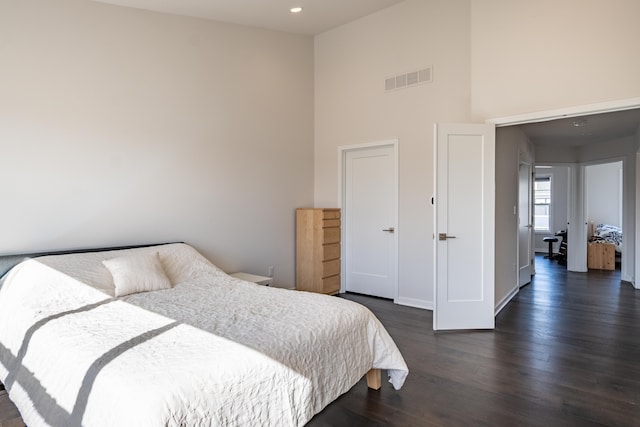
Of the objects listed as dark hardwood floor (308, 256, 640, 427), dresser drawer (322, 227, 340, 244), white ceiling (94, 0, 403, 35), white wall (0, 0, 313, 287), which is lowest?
dark hardwood floor (308, 256, 640, 427)

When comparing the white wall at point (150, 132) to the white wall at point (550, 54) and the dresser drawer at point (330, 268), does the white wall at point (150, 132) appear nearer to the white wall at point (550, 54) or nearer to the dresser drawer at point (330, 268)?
the dresser drawer at point (330, 268)

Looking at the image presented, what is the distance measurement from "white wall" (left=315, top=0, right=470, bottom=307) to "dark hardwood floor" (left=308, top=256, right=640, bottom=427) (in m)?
0.96

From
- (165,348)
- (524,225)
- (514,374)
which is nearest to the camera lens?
(165,348)

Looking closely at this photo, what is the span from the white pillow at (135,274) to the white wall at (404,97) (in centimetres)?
271

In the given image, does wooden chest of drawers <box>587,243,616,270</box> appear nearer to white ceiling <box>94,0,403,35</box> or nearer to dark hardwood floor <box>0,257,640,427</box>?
dark hardwood floor <box>0,257,640,427</box>

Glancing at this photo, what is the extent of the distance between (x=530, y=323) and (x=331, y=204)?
277cm

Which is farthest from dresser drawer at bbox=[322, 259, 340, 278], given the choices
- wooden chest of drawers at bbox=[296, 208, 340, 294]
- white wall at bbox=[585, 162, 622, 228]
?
white wall at bbox=[585, 162, 622, 228]

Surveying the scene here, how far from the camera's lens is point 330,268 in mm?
5082

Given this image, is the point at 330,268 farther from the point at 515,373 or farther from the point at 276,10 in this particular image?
the point at 276,10

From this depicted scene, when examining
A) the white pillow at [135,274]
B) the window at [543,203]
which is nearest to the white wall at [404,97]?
the white pillow at [135,274]

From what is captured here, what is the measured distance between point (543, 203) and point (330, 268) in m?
7.91

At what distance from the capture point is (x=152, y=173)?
379 cm

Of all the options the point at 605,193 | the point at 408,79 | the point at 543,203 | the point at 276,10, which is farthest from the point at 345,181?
the point at 605,193

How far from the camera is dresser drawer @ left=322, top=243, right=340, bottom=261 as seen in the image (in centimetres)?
495
